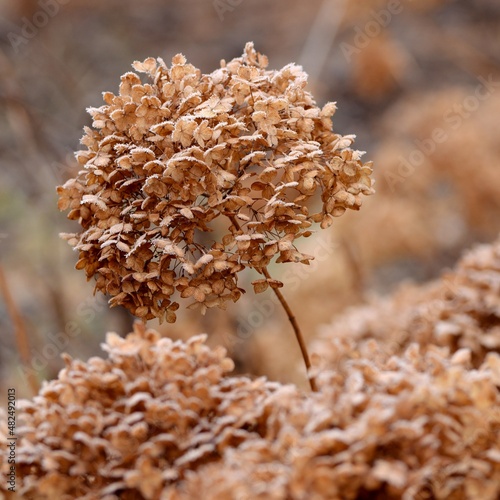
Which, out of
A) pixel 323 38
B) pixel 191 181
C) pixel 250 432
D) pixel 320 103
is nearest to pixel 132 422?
pixel 250 432

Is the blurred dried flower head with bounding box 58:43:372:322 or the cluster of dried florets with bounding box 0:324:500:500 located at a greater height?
the blurred dried flower head with bounding box 58:43:372:322

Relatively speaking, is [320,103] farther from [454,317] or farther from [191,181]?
[191,181]

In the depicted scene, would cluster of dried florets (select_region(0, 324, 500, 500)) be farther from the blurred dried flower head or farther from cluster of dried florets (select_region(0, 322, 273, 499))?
the blurred dried flower head

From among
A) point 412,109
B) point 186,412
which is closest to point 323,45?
point 412,109

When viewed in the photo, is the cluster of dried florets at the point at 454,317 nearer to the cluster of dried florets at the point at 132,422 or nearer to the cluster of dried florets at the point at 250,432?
the cluster of dried florets at the point at 250,432

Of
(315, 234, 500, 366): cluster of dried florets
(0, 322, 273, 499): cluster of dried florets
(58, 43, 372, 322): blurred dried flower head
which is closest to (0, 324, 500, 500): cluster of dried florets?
(0, 322, 273, 499): cluster of dried florets

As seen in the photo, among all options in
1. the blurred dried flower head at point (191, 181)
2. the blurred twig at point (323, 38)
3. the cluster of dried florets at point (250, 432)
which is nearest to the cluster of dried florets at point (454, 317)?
the cluster of dried florets at point (250, 432)
